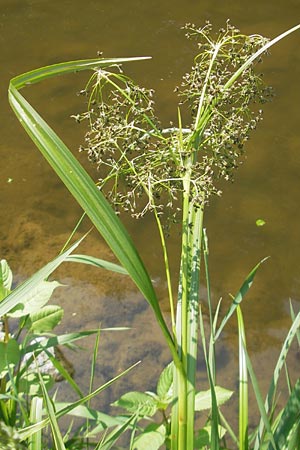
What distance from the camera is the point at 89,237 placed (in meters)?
3.34

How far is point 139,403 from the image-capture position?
1.71 metres

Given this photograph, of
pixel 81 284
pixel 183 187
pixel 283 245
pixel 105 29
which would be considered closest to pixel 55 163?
pixel 183 187

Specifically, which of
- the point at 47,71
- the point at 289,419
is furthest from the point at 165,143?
the point at 289,419

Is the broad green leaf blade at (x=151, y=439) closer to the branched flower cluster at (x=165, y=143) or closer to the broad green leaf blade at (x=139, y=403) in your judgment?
the broad green leaf blade at (x=139, y=403)

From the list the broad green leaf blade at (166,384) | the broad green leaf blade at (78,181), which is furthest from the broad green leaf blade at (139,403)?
the broad green leaf blade at (78,181)

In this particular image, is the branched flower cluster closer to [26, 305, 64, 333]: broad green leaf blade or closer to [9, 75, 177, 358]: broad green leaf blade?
[9, 75, 177, 358]: broad green leaf blade

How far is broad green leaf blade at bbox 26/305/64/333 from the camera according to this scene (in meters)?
1.83

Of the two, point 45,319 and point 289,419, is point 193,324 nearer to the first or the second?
point 289,419

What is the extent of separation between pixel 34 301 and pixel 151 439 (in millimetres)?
486

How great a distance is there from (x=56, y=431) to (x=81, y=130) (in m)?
2.93

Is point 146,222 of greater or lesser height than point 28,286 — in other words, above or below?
below

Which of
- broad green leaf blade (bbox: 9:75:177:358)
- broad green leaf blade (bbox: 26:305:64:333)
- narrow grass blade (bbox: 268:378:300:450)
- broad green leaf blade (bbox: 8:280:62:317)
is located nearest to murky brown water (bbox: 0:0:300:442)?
broad green leaf blade (bbox: 26:305:64:333)

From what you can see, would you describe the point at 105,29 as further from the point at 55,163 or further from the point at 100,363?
the point at 55,163

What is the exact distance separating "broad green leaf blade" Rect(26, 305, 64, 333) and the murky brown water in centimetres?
86
